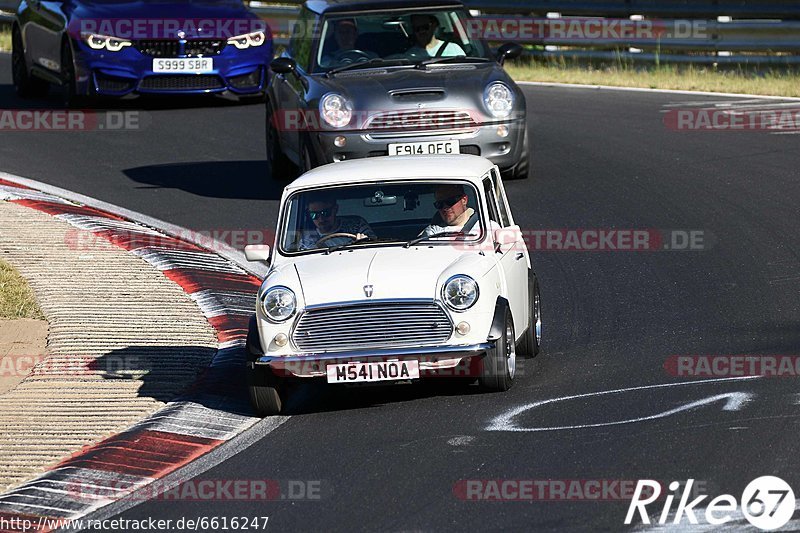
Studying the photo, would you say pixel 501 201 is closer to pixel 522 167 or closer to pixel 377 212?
pixel 377 212

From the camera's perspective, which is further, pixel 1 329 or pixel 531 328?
pixel 1 329

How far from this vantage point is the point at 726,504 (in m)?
6.41

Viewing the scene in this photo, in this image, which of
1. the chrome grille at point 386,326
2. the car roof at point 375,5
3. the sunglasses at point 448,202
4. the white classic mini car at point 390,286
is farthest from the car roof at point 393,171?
the car roof at point 375,5

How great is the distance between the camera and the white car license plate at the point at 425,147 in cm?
1366

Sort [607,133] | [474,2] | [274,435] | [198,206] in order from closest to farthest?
[274,435] → [198,206] → [607,133] → [474,2]

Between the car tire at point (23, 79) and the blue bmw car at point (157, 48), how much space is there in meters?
1.44

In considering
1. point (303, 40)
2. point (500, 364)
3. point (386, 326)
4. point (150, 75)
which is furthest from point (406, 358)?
point (150, 75)

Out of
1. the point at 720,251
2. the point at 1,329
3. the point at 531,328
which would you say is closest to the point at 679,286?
the point at 720,251

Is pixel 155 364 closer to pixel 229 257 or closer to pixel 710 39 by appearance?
pixel 229 257

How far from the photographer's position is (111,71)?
18578 millimetres

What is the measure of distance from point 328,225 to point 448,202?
0.73 m

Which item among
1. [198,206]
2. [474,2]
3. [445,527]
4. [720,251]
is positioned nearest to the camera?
[445,527]

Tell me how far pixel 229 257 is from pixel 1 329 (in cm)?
250

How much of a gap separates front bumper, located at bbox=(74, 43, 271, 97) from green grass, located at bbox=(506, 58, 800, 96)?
4.83 metres
